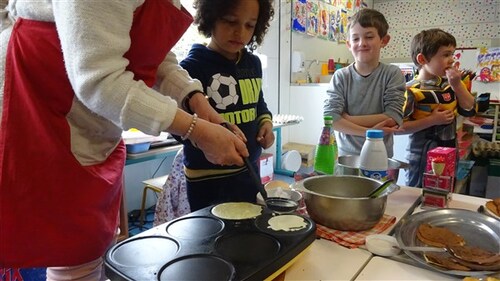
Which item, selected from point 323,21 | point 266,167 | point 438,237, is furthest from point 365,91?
point 323,21

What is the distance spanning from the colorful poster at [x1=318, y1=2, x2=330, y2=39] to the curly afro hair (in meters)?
2.87

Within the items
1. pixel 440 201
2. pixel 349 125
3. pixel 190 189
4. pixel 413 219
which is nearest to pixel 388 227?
pixel 413 219

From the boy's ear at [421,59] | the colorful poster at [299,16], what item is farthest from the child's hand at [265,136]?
the colorful poster at [299,16]

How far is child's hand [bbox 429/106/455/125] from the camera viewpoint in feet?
4.96

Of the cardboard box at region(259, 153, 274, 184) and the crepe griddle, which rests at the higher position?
the crepe griddle

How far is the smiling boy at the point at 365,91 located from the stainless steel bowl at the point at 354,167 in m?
0.32

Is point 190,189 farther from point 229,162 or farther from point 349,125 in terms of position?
point 349,125

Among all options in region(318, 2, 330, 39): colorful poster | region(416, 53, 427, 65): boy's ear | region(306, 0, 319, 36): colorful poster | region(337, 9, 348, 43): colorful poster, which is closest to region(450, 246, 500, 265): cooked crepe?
region(416, 53, 427, 65): boy's ear

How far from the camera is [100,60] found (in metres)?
0.47

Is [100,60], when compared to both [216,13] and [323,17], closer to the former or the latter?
[216,13]

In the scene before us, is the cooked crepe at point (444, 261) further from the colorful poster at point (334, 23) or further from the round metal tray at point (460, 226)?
the colorful poster at point (334, 23)

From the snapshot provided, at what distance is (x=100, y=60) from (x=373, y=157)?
0.74 m

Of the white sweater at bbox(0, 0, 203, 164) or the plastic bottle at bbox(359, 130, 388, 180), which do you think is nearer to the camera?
the white sweater at bbox(0, 0, 203, 164)

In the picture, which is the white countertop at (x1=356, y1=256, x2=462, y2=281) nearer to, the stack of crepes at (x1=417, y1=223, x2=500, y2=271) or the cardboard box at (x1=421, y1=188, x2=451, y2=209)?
the stack of crepes at (x1=417, y1=223, x2=500, y2=271)
